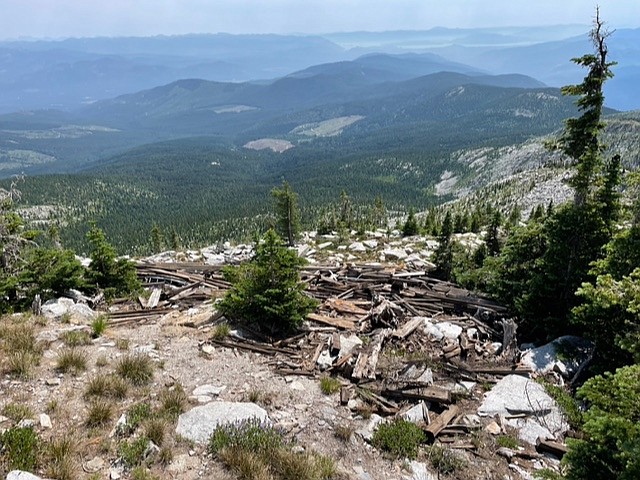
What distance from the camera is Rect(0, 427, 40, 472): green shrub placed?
566 centimetres

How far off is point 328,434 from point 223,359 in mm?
4077

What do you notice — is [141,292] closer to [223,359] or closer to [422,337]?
[223,359]

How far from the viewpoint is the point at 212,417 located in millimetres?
7660

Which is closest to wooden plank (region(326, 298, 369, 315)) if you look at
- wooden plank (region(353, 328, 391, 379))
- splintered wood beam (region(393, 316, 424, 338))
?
splintered wood beam (region(393, 316, 424, 338))

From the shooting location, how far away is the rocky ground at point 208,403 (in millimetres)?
6621

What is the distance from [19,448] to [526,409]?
31.6 feet

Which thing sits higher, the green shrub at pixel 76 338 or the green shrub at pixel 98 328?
the green shrub at pixel 76 338

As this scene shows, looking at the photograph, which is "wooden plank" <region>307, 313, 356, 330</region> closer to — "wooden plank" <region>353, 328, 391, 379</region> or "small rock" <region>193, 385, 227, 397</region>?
"wooden plank" <region>353, 328, 391, 379</region>

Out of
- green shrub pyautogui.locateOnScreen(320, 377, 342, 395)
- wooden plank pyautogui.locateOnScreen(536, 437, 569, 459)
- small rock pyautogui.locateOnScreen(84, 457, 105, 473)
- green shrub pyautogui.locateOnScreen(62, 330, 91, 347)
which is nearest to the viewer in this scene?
small rock pyautogui.locateOnScreen(84, 457, 105, 473)

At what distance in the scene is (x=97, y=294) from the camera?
16.2 m

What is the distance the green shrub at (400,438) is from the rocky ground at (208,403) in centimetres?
16

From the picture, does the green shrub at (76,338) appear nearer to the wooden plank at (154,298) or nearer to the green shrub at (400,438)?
the wooden plank at (154,298)

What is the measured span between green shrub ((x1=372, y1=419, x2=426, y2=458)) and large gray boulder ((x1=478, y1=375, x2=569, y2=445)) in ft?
6.91

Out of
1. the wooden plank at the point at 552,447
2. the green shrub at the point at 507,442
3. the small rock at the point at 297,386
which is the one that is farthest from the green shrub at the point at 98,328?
the wooden plank at the point at 552,447
